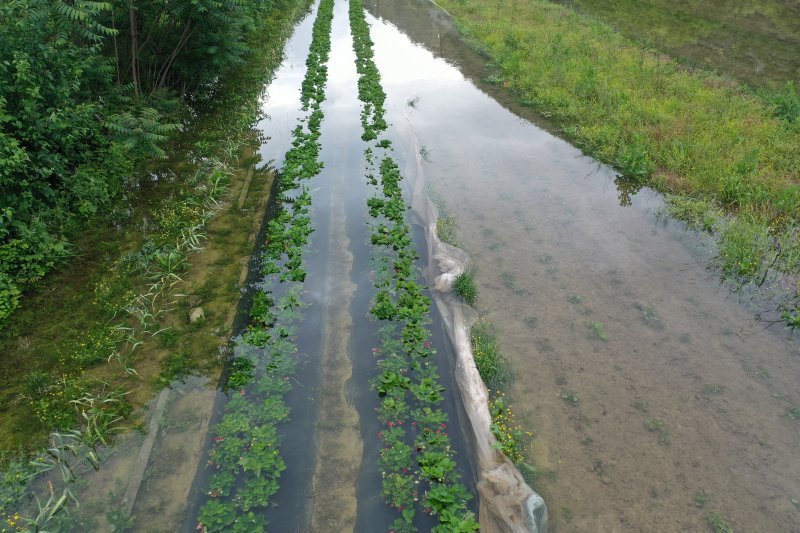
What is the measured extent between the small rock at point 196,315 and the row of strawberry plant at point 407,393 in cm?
302

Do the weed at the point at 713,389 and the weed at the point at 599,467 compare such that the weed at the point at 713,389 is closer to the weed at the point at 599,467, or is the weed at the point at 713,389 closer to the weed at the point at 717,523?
the weed at the point at 717,523

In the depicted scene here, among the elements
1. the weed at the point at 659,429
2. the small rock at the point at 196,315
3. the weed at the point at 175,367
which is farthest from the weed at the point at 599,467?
the small rock at the point at 196,315

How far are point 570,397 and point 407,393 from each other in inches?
99.5

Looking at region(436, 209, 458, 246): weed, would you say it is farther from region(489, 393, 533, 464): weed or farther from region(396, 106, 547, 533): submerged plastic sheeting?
region(489, 393, 533, 464): weed

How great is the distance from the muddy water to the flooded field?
0.10 ft

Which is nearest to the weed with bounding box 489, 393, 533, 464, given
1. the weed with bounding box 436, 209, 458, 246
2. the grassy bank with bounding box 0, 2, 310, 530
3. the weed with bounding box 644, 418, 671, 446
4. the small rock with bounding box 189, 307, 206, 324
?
the weed with bounding box 644, 418, 671, 446

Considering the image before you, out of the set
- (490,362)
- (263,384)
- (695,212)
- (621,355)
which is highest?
(695,212)

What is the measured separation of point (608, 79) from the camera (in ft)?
58.4

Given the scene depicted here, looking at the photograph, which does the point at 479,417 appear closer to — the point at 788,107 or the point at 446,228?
the point at 446,228

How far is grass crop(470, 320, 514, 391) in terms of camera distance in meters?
7.31

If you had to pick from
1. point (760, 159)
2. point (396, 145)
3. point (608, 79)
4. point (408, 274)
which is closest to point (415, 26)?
point (608, 79)

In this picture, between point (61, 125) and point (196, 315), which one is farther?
point (61, 125)

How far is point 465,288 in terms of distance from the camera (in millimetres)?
8609

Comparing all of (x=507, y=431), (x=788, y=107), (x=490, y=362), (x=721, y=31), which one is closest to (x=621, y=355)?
(x=490, y=362)
